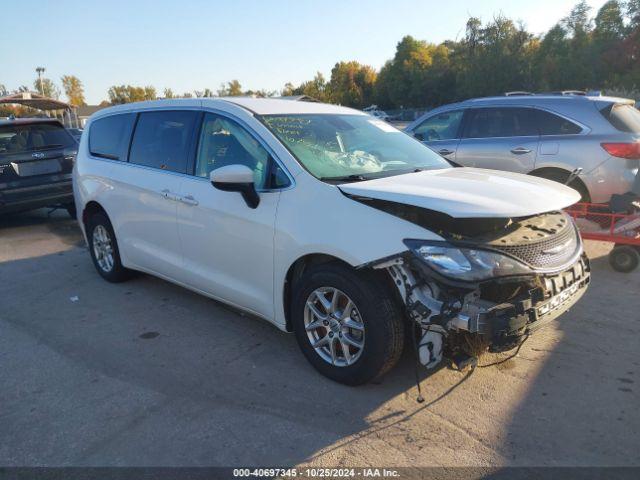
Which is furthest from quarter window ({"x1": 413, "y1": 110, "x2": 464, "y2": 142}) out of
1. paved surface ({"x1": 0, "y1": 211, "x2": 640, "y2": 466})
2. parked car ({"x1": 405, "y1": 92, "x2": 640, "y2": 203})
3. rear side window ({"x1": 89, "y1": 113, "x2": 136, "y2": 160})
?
rear side window ({"x1": 89, "y1": 113, "x2": 136, "y2": 160})

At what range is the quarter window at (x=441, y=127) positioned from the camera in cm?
738

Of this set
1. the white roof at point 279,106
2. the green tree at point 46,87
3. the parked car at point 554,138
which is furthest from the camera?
the green tree at point 46,87

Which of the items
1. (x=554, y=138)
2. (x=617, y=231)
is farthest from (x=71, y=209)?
(x=617, y=231)

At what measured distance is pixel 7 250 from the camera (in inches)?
287

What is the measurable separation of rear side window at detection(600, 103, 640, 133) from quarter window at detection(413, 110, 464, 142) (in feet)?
6.14

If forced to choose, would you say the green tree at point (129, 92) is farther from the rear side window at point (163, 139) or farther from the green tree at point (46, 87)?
the rear side window at point (163, 139)

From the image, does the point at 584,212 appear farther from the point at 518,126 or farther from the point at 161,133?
the point at 161,133

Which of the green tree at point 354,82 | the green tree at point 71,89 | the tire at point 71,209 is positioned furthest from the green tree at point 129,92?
the tire at point 71,209

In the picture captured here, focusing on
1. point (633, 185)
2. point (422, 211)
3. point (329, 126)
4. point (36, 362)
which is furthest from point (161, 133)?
point (633, 185)

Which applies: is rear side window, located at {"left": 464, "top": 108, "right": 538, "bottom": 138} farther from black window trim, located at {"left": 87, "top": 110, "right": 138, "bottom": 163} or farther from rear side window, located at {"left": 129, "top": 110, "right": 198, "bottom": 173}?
black window trim, located at {"left": 87, "top": 110, "right": 138, "bottom": 163}

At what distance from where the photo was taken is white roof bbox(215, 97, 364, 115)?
408 centimetres

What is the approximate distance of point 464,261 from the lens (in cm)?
280

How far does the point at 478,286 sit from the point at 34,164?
769cm

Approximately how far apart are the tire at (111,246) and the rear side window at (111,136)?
2.22 ft
